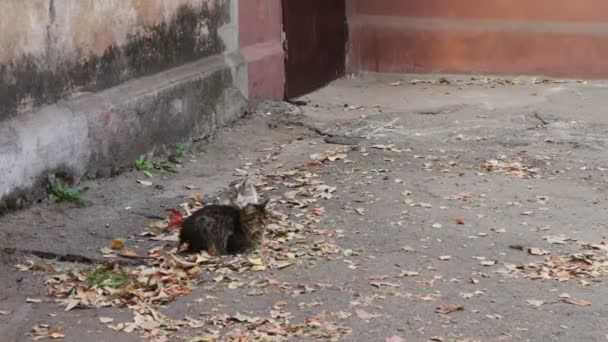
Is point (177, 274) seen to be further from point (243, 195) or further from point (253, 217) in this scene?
point (243, 195)

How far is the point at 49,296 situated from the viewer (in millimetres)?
5129

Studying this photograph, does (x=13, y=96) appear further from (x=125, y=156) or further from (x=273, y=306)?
(x=273, y=306)

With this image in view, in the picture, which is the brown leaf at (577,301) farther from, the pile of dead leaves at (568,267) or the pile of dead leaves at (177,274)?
the pile of dead leaves at (177,274)

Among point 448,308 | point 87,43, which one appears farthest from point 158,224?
point 448,308

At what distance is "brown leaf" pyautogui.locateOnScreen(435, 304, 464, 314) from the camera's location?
4.92 metres

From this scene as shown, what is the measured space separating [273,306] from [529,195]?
2855mm

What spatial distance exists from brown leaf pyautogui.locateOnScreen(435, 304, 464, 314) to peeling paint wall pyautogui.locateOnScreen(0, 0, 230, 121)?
3.15 meters

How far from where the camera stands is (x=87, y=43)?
23.2 ft

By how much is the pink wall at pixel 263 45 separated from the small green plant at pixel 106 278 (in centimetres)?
458

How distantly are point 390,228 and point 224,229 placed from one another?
125cm

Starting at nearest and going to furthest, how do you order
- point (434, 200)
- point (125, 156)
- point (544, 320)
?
point (544, 320) < point (434, 200) < point (125, 156)

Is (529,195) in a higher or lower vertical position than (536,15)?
lower

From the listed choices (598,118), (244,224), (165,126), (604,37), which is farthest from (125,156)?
(604,37)

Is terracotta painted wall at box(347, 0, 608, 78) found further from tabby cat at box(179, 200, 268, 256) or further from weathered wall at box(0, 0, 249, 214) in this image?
tabby cat at box(179, 200, 268, 256)
